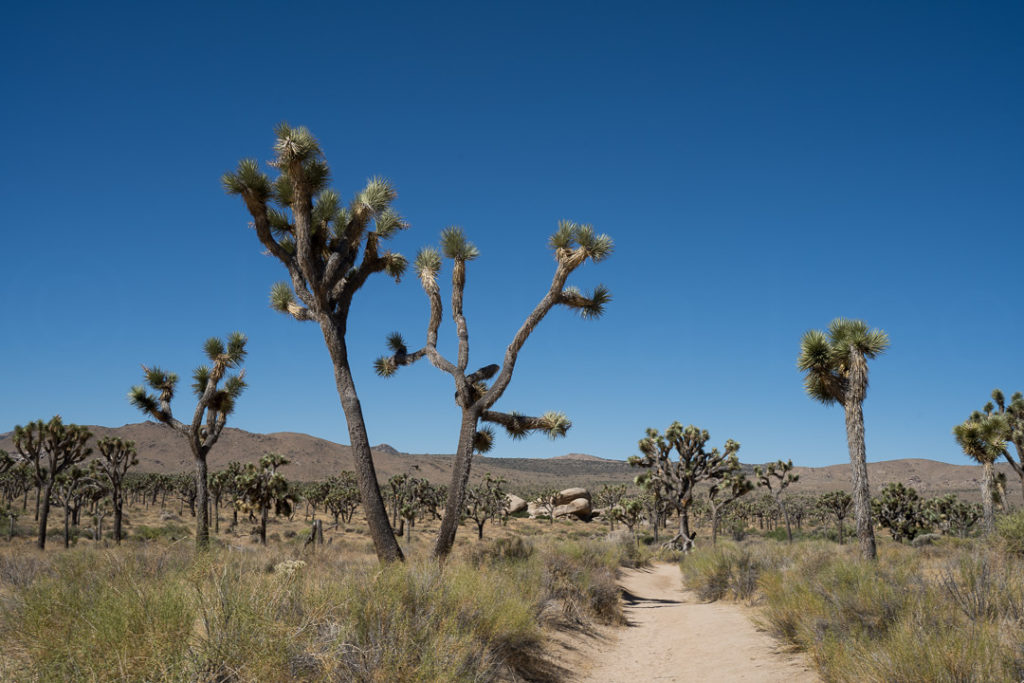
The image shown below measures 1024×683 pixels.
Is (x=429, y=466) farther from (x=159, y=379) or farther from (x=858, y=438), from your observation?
(x=858, y=438)

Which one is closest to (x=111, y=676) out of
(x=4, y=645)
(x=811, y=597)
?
(x=4, y=645)

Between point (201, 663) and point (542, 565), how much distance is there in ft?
28.9

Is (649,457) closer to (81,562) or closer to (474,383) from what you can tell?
(474,383)

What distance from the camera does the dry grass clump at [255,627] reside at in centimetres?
369

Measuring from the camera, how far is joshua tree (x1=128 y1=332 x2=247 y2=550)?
1783cm

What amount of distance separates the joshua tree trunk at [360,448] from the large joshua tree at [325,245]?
18mm

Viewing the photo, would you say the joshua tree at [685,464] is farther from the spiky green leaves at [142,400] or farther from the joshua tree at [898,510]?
the spiky green leaves at [142,400]

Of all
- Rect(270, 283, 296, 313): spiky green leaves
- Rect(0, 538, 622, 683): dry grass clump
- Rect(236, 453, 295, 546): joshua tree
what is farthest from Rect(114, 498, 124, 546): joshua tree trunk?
Rect(0, 538, 622, 683): dry grass clump

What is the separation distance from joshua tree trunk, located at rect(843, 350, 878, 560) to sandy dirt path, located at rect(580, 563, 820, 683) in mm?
4497

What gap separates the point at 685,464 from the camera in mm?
30344

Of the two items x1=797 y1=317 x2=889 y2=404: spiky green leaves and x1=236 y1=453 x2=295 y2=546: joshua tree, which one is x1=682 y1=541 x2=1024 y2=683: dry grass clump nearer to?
x1=797 y1=317 x2=889 y2=404: spiky green leaves

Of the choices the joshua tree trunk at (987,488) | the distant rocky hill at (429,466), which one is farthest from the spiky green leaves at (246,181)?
the distant rocky hill at (429,466)

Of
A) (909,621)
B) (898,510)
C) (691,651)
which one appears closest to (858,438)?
(691,651)

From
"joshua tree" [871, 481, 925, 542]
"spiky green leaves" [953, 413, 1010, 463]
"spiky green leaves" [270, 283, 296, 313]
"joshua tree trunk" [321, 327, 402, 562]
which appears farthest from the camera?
"joshua tree" [871, 481, 925, 542]
